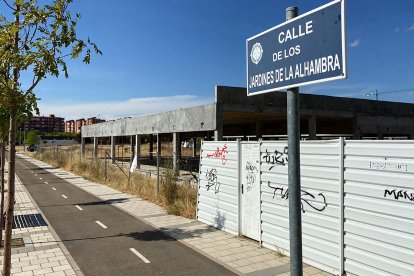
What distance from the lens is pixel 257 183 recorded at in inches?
348

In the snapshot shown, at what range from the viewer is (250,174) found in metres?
9.12

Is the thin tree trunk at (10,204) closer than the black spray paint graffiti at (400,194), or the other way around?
the black spray paint graffiti at (400,194)

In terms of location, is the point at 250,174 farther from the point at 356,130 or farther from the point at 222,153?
the point at 356,130

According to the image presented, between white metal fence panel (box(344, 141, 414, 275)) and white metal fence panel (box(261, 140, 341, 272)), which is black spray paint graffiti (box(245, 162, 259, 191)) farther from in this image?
white metal fence panel (box(344, 141, 414, 275))

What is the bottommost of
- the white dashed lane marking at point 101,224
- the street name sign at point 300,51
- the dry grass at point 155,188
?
the white dashed lane marking at point 101,224

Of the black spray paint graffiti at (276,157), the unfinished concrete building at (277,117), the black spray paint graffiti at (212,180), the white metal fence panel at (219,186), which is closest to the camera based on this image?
the black spray paint graffiti at (276,157)

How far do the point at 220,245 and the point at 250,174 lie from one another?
1.86 metres

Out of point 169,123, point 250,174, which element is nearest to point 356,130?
point 169,123

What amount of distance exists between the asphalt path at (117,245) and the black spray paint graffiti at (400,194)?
125 inches

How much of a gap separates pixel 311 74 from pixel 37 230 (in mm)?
10278

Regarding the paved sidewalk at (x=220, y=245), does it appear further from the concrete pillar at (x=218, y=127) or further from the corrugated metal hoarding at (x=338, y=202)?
the concrete pillar at (x=218, y=127)

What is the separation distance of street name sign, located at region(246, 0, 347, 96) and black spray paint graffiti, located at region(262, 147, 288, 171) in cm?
505

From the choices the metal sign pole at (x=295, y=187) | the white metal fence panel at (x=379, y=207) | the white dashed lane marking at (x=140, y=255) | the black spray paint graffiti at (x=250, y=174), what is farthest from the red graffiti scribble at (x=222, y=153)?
the metal sign pole at (x=295, y=187)

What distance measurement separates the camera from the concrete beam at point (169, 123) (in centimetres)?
1914
